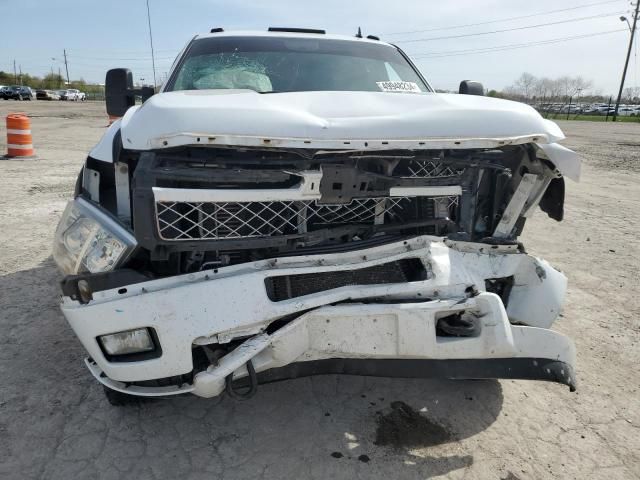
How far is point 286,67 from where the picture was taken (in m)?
3.51

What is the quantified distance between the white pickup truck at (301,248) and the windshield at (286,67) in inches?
35.6

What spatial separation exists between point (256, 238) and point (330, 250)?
346 mm

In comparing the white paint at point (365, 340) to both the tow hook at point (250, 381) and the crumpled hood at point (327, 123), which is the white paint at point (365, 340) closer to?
the tow hook at point (250, 381)

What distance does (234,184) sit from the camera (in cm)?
213

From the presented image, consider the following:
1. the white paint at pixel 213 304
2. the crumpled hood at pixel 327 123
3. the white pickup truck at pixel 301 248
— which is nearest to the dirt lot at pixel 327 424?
the white pickup truck at pixel 301 248

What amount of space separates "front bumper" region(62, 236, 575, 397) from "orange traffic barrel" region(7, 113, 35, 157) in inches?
391

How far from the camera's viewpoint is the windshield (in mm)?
3312

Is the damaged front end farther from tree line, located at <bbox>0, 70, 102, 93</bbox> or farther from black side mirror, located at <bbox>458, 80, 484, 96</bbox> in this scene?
tree line, located at <bbox>0, 70, 102, 93</bbox>

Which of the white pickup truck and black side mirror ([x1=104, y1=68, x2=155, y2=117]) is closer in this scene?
the white pickup truck

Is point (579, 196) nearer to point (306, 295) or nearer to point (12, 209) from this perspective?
point (306, 295)

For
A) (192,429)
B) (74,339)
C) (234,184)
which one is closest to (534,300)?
(234,184)

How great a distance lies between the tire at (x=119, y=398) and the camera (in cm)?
248

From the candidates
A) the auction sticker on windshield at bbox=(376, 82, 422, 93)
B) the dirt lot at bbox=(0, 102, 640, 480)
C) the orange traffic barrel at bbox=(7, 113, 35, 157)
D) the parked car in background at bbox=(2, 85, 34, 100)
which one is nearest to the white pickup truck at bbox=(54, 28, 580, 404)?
the dirt lot at bbox=(0, 102, 640, 480)

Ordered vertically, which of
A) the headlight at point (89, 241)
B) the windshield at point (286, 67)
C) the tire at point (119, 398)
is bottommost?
the tire at point (119, 398)
